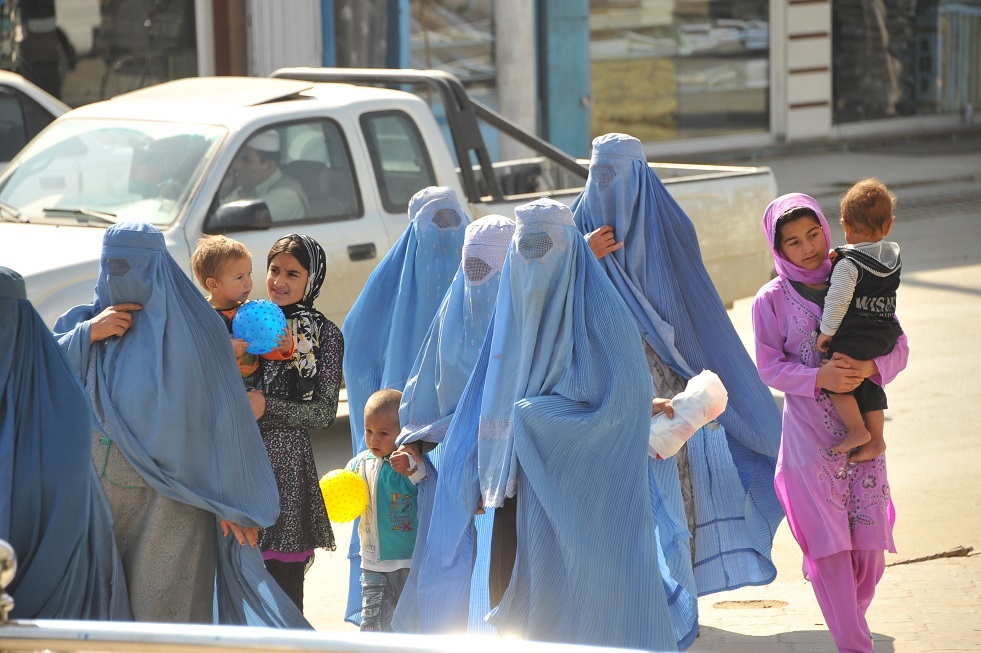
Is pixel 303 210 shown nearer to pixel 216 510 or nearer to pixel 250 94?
pixel 250 94

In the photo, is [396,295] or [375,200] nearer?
[396,295]

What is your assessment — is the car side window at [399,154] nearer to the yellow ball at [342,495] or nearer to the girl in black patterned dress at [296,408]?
the girl in black patterned dress at [296,408]

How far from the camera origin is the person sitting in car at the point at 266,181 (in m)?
7.17

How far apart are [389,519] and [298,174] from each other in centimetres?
340

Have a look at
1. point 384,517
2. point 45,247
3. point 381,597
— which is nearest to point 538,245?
point 384,517

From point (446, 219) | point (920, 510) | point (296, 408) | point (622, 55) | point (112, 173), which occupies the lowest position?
point (920, 510)

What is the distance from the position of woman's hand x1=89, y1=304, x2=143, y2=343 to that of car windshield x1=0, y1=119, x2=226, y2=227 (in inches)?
124

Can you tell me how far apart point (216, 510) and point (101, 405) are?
0.44 meters

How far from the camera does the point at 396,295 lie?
5.07 meters

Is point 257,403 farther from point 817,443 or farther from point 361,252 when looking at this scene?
point 361,252

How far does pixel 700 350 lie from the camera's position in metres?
4.96

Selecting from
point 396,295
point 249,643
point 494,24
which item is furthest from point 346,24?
point 249,643

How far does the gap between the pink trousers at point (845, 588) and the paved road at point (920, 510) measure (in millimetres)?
396

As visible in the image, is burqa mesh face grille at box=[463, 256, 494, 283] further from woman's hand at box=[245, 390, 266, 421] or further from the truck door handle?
the truck door handle
